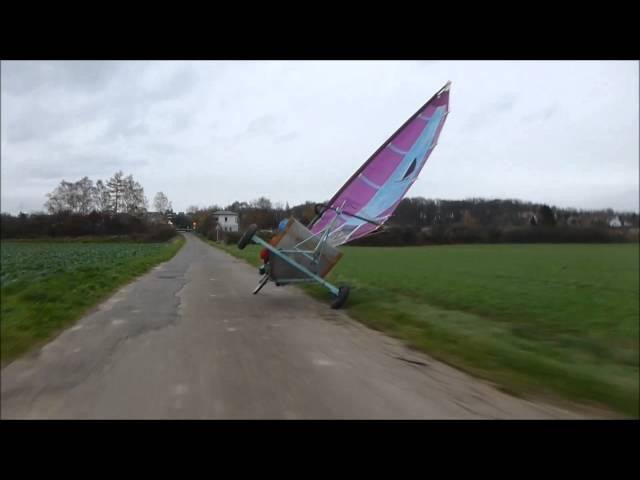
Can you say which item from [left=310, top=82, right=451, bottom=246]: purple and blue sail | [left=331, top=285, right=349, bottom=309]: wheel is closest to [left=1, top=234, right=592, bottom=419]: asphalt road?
[left=331, top=285, right=349, bottom=309]: wheel

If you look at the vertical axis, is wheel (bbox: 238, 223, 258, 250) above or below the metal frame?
above

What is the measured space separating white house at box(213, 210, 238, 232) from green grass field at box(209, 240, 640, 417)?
294 centimetres

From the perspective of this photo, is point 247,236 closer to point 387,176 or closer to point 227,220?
point 227,220

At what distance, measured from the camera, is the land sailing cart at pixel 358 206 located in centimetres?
1011

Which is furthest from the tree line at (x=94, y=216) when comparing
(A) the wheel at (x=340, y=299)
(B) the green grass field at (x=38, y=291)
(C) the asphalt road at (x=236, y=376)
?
(A) the wheel at (x=340, y=299)

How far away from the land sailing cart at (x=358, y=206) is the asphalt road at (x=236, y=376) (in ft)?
7.31

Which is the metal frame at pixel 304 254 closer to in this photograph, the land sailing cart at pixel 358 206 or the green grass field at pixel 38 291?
the land sailing cart at pixel 358 206

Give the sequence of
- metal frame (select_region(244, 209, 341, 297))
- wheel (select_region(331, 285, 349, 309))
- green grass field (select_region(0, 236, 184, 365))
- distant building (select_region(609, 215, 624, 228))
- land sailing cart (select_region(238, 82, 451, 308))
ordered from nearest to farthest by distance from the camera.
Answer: green grass field (select_region(0, 236, 184, 365)), distant building (select_region(609, 215, 624, 228)), wheel (select_region(331, 285, 349, 309)), metal frame (select_region(244, 209, 341, 297)), land sailing cart (select_region(238, 82, 451, 308))

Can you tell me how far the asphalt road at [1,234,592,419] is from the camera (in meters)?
3.66

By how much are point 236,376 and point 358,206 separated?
708cm

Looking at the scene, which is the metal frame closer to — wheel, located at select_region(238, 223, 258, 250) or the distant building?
wheel, located at select_region(238, 223, 258, 250)

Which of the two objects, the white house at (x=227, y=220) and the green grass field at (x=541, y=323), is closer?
the green grass field at (x=541, y=323)

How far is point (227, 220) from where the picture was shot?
12211 millimetres
